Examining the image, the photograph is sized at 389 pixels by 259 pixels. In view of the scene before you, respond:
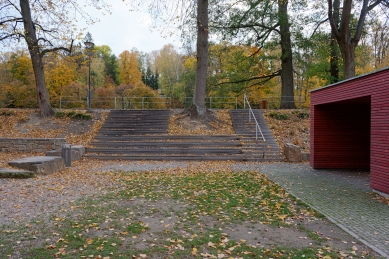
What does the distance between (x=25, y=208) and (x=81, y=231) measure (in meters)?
1.90

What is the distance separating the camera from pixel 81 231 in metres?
4.60

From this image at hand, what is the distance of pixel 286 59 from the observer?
21125 mm

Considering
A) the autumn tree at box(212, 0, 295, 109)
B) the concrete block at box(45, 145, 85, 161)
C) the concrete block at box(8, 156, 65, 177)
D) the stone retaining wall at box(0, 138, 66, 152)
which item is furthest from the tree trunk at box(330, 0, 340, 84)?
the stone retaining wall at box(0, 138, 66, 152)

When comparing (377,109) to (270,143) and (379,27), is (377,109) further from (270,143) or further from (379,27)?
(379,27)

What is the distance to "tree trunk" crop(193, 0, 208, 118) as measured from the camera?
16328 mm

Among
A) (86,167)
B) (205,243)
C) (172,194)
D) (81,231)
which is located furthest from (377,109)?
(86,167)

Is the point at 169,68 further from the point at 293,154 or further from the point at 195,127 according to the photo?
the point at 293,154

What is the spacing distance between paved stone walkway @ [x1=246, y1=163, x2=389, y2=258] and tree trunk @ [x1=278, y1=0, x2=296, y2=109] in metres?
9.56

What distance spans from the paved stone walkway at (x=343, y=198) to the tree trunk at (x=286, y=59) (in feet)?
31.4

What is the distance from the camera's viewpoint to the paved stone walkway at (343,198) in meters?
4.78

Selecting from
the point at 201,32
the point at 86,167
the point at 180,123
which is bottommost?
the point at 86,167

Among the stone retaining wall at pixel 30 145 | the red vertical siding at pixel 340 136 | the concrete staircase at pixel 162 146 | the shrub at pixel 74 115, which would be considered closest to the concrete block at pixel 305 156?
the concrete staircase at pixel 162 146

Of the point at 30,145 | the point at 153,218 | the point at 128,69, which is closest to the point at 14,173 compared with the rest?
the point at 153,218

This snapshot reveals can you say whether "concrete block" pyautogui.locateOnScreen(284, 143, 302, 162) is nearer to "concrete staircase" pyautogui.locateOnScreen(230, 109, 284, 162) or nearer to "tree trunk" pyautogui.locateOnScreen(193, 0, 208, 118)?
"concrete staircase" pyautogui.locateOnScreen(230, 109, 284, 162)
